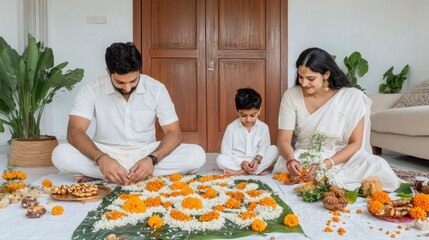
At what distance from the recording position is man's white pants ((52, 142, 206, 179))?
272 cm

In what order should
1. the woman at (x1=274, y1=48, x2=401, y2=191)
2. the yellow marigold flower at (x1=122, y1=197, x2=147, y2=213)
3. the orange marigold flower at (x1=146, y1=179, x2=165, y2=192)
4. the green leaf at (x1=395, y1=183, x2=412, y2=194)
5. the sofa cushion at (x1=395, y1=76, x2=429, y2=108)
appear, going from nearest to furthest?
the yellow marigold flower at (x1=122, y1=197, x2=147, y2=213)
the orange marigold flower at (x1=146, y1=179, x2=165, y2=192)
the green leaf at (x1=395, y1=183, x2=412, y2=194)
the woman at (x1=274, y1=48, x2=401, y2=191)
the sofa cushion at (x1=395, y1=76, x2=429, y2=108)

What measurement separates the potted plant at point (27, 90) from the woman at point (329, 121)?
2.27m

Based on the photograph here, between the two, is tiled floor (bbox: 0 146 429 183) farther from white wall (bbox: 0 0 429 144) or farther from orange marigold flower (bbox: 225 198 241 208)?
orange marigold flower (bbox: 225 198 241 208)

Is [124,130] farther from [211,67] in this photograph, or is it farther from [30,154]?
[211,67]

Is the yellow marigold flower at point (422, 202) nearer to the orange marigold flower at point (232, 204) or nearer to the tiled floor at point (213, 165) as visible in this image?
the orange marigold flower at point (232, 204)

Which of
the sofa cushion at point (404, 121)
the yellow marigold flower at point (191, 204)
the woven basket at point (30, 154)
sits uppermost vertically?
the sofa cushion at point (404, 121)

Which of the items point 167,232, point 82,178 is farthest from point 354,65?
point 167,232

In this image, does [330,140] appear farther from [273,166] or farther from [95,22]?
[95,22]

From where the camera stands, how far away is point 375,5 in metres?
5.23

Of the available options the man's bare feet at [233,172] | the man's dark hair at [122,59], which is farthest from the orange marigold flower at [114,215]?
the man's bare feet at [233,172]

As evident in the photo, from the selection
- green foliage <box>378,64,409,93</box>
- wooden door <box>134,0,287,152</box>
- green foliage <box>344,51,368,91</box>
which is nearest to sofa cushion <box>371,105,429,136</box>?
green foliage <box>344,51,368,91</box>

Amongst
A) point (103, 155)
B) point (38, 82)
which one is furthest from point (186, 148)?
point (38, 82)

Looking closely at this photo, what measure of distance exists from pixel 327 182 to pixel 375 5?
3802 mm

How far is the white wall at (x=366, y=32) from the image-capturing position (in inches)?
204
